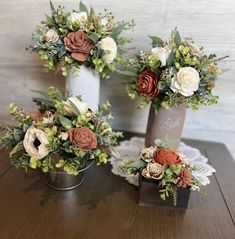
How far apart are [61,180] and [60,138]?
0.54ft

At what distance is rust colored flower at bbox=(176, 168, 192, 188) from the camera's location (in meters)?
0.62

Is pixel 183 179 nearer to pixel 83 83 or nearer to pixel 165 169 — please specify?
pixel 165 169

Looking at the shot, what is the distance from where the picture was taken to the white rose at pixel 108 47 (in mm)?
766

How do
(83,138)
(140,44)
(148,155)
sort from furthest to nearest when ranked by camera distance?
→ (140,44)
(148,155)
(83,138)

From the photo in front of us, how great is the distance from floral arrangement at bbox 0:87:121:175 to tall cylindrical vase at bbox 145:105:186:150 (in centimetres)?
21

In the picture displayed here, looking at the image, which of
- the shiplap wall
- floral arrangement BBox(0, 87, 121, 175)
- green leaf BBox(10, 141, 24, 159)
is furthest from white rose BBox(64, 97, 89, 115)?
the shiplap wall

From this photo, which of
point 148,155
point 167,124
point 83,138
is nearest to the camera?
point 83,138

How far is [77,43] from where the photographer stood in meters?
0.75

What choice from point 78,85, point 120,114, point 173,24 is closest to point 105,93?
point 120,114

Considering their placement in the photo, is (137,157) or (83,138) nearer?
(83,138)

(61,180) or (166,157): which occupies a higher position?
(166,157)

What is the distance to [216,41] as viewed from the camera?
993 mm

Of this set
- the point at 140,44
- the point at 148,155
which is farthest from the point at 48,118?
the point at 140,44

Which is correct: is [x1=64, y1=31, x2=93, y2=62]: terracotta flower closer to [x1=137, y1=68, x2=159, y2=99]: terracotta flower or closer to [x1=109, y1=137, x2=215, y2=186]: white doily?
[x1=137, y1=68, x2=159, y2=99]: terracotta flower
